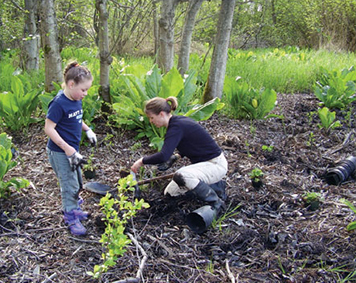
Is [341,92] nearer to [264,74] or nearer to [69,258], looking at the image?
[264,74]

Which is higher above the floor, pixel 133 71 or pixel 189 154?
pixel 133 71

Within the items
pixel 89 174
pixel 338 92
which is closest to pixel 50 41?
pixel 89 174

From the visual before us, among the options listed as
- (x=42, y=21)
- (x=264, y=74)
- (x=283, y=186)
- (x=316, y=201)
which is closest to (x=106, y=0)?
(x=42, y=21)

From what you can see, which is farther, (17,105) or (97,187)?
(17,105)

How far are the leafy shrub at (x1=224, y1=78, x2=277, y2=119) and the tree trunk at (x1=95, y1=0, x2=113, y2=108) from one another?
145 centimetres

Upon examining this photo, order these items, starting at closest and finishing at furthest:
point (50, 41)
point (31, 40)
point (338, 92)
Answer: point (50, 41)
point (338, 92)
point (31, 40)

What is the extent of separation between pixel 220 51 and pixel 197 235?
8.84ft

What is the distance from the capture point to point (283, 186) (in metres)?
3.03

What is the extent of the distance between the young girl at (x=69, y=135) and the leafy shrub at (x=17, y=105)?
150 centimetres

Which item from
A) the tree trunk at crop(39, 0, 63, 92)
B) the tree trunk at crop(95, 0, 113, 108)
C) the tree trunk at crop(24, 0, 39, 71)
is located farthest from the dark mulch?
the tree trunk at crop(24, 0, 39, 71)

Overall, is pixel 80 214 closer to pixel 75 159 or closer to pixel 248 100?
pixel 75 159

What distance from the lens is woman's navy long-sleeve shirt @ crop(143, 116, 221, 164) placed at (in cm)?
252

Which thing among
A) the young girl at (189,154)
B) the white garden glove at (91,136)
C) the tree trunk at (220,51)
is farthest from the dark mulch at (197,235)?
the tree trunk at (220,51)

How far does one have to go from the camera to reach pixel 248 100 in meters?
4.22
